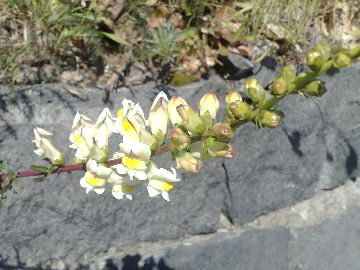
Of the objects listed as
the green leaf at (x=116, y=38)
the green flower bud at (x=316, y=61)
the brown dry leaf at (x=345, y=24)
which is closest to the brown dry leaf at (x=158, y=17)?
the green leaf at (x=116, y=38)

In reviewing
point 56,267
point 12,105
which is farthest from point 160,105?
point 56,267

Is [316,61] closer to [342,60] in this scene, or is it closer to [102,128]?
[342,60]

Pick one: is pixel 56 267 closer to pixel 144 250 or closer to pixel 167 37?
Answer: pixel 144 250

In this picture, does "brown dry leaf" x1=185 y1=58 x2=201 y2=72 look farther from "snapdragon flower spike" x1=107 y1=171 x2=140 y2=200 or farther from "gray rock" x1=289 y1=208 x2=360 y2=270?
"gray rock" x1=289 y1=208 x2=360 y2=270

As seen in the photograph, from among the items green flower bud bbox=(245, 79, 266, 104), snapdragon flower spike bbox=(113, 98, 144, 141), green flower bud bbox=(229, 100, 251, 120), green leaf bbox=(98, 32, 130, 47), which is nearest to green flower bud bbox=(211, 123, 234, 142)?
green flower bud bbox=(229, 100, 251, 120)

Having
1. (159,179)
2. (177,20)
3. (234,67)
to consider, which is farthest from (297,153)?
(159,179)

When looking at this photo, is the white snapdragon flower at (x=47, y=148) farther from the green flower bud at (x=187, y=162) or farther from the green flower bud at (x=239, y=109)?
the green flower bud at (x=239, y=109)
